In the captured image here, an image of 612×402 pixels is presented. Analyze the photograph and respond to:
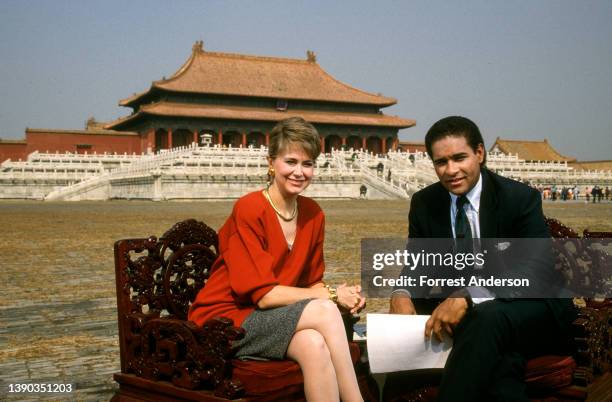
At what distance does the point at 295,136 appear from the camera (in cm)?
290

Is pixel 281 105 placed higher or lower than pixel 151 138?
higher

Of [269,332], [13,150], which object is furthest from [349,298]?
[13,150]

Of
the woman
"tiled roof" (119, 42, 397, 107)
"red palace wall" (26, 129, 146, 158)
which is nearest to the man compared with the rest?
the woman

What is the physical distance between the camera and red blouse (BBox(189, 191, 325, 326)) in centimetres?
275

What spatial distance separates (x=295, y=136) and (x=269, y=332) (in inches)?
32.5

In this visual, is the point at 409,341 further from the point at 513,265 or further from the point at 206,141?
the point at 206,141

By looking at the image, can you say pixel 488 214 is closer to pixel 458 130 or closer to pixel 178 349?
pixel 458 130

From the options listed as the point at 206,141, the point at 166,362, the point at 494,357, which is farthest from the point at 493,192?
the point at 206,141

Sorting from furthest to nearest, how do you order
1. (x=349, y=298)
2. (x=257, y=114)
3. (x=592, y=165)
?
(x=592, y=165) < (x=257, y=114) < (x=349, y=298)

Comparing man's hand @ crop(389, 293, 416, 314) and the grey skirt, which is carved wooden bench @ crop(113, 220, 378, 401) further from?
man's hand @ crop(389, 293, 416, 314)

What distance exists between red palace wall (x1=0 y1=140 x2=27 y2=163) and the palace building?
6 cm

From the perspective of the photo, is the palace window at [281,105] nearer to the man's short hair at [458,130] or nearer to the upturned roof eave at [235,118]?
the upturned roof eave at [235,118]

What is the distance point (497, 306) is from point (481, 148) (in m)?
0.75

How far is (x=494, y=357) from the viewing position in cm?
242
